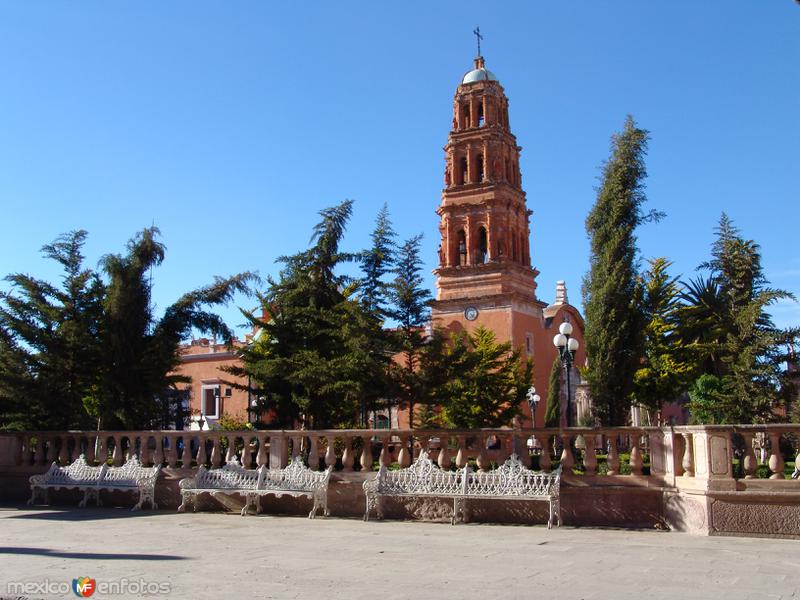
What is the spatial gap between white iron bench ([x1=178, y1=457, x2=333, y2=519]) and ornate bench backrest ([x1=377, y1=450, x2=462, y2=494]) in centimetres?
99

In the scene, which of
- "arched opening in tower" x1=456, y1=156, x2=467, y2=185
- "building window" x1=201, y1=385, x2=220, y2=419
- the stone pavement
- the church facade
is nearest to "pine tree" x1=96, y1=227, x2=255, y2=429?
the stone pavement

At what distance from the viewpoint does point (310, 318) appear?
1780 cm

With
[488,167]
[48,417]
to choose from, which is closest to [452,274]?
[488,167]

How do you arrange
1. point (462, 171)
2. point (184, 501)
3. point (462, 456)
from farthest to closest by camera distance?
point (462, 171), point (184, 501), point (462, 456)

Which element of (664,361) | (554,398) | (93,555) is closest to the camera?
(93,555)

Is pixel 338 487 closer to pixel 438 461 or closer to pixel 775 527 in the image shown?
pixel 438 461

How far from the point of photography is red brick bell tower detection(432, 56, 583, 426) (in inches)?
1721

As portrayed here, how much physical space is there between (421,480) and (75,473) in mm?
6448

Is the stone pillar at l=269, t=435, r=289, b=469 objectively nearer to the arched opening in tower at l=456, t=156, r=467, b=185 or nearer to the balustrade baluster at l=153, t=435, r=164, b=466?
the balustrade baluster at l=153, t=435, r=164, b=466

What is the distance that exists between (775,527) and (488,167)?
36.7 meters

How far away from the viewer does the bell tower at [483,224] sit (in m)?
43.7

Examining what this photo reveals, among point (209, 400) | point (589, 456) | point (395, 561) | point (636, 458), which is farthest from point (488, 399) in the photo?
point (209, 400)

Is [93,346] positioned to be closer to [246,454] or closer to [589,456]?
[246,454]

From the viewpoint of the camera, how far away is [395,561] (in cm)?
736
